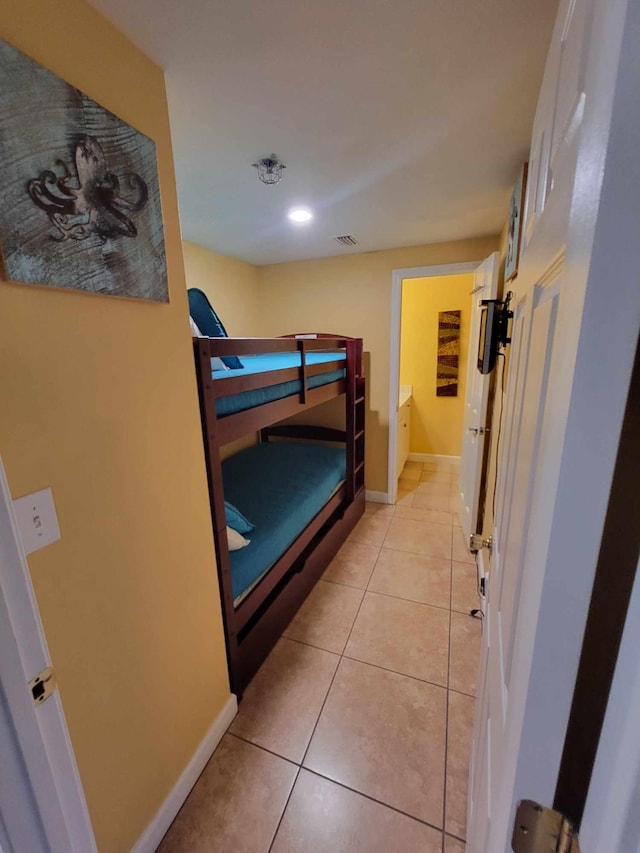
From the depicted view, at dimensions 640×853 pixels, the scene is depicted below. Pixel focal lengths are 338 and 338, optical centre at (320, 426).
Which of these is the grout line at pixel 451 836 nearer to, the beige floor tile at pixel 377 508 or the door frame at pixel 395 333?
the beige floor tile at pixel 377 508

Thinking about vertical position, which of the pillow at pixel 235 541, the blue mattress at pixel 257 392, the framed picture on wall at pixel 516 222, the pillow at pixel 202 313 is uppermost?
the framed picture on wall at pixel 516 222

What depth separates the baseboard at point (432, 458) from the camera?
4.52 metres

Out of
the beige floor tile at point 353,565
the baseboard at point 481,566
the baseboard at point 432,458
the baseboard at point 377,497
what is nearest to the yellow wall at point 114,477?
the beige floor tile at point 353,565

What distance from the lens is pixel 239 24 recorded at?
3.03 ft

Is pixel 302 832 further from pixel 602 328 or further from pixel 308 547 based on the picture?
pixel 602 328

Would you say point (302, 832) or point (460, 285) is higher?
point (460, 285)

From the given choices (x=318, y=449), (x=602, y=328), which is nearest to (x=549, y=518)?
(x=602, y=328)

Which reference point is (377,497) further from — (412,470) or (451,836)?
(451,836)

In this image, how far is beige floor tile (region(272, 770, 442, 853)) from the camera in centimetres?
111

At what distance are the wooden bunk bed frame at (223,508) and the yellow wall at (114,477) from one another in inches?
3.4

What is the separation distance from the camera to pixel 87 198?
2.70 ft

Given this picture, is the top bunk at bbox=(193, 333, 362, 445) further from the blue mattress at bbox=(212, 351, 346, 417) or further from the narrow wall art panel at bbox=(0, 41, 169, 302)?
the narrow wall art panel at bbox=(0, 41, 169, 302)

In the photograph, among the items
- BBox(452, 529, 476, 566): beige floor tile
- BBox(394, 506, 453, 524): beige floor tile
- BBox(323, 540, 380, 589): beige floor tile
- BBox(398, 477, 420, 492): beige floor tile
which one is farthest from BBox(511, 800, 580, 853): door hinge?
BBox(398, 477, 420, 492): beige floor tile

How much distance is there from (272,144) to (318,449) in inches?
87.8
